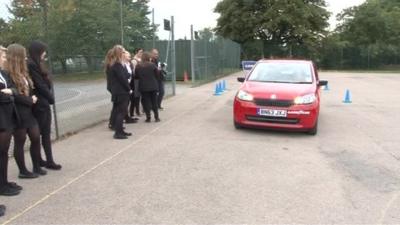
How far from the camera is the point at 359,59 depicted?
52781mm

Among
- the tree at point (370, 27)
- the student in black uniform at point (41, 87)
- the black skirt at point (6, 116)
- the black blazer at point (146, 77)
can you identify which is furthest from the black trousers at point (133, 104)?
the tree at point (370, 27)

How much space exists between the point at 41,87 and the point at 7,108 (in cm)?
98

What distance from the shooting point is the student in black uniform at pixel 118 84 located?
362 inches

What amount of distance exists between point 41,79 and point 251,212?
3.26 m

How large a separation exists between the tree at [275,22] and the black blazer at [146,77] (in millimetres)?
37093

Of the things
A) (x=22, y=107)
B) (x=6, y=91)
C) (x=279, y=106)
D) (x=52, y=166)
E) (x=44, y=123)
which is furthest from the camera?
(x=279, y=106)

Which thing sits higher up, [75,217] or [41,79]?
[41,79]

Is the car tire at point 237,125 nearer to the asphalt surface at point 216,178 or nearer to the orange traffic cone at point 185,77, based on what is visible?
the asphalt surface at point 216,178

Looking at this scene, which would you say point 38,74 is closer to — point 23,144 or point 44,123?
point 44,123

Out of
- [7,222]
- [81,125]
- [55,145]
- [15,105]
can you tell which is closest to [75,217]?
[7,222]

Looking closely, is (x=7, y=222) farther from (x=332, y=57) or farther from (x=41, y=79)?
(x=332, y=57)

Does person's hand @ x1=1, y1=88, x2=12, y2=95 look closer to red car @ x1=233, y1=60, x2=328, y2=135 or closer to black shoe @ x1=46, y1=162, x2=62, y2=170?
black shoe @ x1=46, y1=162, x2=62, y2=170

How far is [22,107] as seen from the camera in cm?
609

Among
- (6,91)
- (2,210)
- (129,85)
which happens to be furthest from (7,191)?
(129,85)
